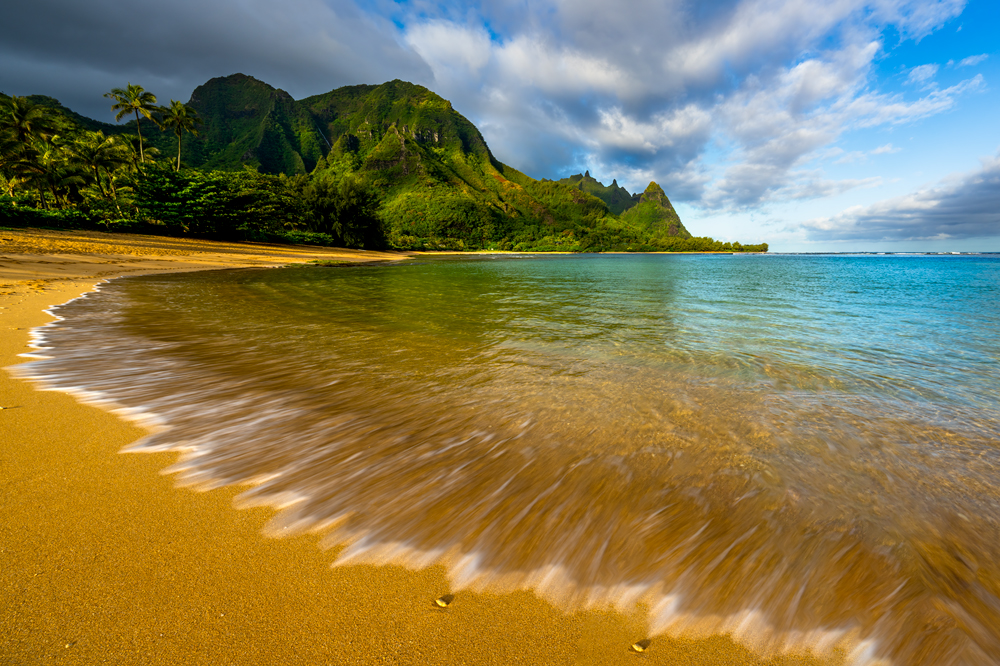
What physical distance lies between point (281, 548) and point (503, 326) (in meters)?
8.09

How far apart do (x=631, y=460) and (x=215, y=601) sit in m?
3.21

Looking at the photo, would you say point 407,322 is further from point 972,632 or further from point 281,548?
point 972,632

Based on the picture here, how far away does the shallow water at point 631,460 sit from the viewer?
7.26 feet

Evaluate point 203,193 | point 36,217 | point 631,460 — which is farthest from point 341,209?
point 631,460

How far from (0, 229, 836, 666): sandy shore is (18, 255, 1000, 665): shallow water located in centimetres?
19

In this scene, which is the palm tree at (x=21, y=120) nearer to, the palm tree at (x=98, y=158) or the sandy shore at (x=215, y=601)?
the palm tree at (x=98, y=158)

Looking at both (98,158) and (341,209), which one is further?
(341,209)

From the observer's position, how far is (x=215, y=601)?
6.23 feet

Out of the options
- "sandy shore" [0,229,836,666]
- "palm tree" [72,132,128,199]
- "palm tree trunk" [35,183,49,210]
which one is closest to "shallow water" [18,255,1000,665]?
"sandy shore" [0,229,836,666]

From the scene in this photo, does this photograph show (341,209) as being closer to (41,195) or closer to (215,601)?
(41,195)

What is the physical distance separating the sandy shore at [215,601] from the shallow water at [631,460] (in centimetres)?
19

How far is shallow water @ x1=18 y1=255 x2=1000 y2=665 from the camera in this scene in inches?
87.1

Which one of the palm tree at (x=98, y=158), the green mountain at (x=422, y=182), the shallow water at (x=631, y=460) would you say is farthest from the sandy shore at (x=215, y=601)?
the green mountain at (x=422, y=182)

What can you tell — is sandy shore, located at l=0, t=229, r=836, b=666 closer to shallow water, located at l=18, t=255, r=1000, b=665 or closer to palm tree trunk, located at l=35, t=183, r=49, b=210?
shallow water, located at l=18, t=255, r=1000, b=665
